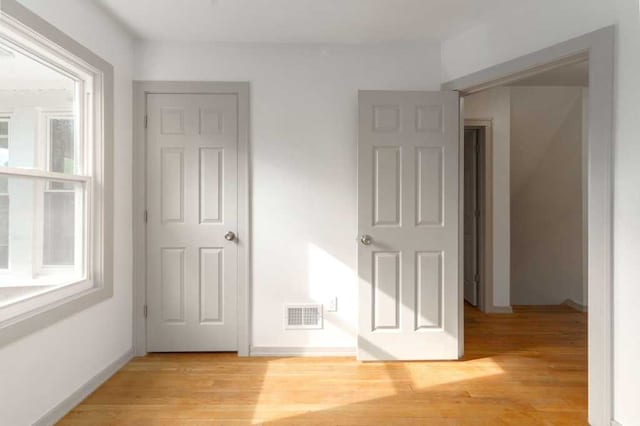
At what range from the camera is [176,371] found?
268 cm

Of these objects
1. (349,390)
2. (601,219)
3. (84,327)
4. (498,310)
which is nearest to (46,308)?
(84,327)

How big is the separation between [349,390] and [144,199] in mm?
2054

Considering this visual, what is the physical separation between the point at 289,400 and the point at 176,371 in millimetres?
923

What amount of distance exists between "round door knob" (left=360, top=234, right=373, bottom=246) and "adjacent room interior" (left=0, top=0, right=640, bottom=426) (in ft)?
0.04

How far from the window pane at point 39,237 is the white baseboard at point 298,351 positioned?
4.50 ft

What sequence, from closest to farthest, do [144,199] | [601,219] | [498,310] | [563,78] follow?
1. [601,219]
2. [144,199]
3. [563,78]
4. [498,310]

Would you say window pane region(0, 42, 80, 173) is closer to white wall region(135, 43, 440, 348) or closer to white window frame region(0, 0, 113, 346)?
white window frame region(0, 0, 113, 346)

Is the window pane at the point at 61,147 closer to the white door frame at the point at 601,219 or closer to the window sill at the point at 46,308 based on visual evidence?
the window sill at the point at 46,308

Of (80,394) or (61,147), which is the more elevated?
(61,147)

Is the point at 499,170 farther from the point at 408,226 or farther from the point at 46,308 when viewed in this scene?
the point at 46,308

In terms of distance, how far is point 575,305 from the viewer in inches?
172

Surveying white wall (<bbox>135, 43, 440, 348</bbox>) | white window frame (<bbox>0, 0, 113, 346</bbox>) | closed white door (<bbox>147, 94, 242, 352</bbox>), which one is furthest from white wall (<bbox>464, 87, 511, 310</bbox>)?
white window frame (<bbox>0, 0, 113, 346</bbox>)

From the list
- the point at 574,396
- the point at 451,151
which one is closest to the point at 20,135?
the point at 451,151

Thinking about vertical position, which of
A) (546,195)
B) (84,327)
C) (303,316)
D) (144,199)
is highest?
(546,195)
